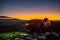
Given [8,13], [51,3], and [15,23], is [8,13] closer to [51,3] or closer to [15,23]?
[15,23]

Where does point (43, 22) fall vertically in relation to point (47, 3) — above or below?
below

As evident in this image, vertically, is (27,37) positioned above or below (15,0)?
below

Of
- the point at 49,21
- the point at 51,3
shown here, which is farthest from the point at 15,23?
the point at 51,3

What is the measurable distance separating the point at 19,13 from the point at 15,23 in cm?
18

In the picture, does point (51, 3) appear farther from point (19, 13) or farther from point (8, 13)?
point (8, 13)

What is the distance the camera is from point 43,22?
2.02m

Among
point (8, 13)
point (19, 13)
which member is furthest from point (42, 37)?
point (8, 13)

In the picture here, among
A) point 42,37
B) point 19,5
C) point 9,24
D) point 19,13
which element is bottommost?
point 42,37

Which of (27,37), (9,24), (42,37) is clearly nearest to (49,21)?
(42,37)

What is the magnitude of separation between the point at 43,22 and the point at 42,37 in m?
0.24

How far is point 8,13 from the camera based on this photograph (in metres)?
2.01

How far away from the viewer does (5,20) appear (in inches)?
78.1

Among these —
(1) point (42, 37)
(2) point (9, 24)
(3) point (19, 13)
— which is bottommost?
(1) point (42, 37)

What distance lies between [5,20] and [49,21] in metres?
0.71
